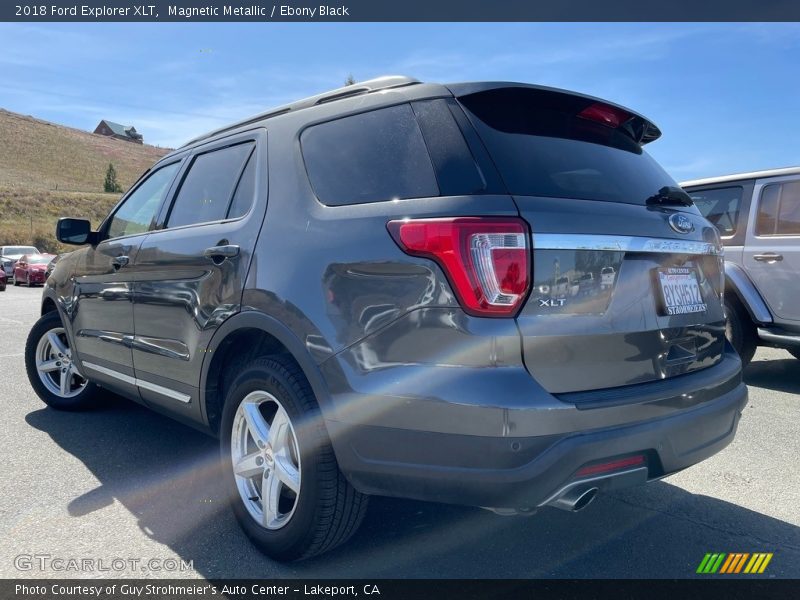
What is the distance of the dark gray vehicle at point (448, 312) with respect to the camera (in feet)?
7.06

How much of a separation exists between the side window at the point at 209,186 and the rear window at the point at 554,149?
1327 mm

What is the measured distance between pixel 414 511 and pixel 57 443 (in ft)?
8.31

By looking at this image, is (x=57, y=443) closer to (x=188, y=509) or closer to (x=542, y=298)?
(x=188, y=509)

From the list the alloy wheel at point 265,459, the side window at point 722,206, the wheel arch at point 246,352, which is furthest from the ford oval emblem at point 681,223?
the side window at point 722,206

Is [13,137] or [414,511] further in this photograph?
[13,137]

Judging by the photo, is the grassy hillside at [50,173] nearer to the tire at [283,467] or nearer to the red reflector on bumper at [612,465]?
the tire at [283,467]

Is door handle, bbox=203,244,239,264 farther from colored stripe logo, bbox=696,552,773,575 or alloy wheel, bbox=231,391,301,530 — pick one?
colored stripe logo, bbox=696,552,773,575

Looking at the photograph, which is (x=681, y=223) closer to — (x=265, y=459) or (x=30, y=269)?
(x=265, y=459)

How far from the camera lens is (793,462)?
4.00 meters

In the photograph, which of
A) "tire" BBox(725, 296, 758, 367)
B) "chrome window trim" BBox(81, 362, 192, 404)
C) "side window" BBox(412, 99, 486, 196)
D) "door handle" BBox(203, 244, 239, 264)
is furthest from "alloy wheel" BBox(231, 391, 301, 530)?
"tire" BBox(725, 296, 758, 367)

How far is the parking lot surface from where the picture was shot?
2740 millimetres

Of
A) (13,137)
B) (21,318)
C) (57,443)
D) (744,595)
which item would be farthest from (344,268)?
(13,137)

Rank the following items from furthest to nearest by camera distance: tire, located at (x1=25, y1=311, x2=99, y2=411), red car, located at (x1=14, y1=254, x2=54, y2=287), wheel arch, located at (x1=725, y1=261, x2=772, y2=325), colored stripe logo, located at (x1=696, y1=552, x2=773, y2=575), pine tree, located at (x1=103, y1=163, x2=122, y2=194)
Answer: pine tree, located at (x1=103, y1=163, x2=122, y2=194)
red car, located at (x1=14, y1=254, x2=54, y2=287)
wheel arch, located at (x1=725, y1=261, x2=772, y2=325)
tire, located at (x1=25, y1=311, x2=99, y2=411)
colored stripe logo, located at (x1=696, y1=552, x2=773, y2=575)

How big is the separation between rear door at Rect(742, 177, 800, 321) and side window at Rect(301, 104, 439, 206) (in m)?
4.79
